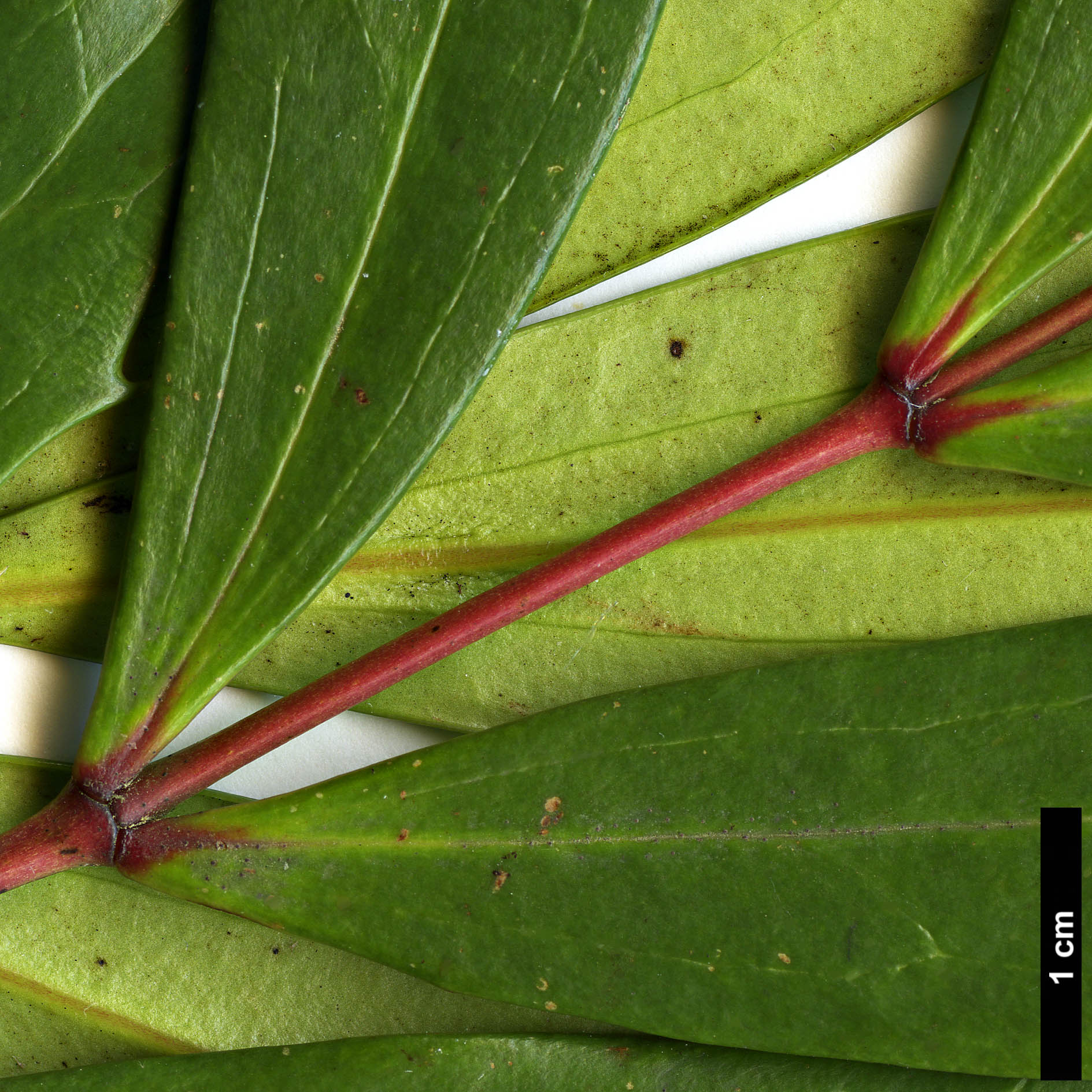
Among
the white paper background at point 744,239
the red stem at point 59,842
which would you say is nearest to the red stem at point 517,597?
the red stem at point 59,842

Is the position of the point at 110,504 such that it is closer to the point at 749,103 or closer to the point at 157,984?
the point at 157,984

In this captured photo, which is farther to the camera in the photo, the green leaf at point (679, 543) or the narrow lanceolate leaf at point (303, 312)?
the green leaf at point (679, 543)

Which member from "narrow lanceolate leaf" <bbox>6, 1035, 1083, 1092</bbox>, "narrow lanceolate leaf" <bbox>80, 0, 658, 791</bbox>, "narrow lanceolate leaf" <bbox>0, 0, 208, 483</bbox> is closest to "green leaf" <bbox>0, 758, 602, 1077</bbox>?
"narrow lanceolate leaf" <bbox>6, 1035, 1083, 1092</bbox>

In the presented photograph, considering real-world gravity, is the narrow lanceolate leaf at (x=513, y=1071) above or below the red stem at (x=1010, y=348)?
below

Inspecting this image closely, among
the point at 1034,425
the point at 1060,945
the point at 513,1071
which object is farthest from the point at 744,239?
the point at 513,1071

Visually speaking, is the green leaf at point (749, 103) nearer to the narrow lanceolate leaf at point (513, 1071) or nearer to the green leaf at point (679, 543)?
the green leaf at point (679, 543)

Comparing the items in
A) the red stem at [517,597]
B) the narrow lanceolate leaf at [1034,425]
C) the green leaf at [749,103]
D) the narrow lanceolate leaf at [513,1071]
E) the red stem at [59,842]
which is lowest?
the narrow lanceolate leaf at [513,1071]
